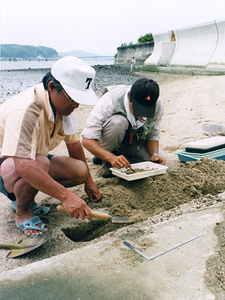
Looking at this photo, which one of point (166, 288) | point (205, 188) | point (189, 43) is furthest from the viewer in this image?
point (189, 43)

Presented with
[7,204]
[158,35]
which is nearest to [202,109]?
[7,204]

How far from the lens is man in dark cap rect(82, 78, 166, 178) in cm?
287

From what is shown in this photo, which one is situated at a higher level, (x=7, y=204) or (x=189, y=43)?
(x=189, y=43)

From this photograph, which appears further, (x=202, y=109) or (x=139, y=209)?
(x=202, y=109)

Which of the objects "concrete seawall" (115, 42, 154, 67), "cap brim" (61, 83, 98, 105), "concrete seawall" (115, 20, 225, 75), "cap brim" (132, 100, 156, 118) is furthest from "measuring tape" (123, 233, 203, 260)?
"concrete seawall" (115, 42, 154, 67)

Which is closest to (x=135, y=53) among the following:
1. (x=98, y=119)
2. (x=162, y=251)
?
(x=98, y=119)

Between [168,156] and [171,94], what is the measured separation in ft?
17.5

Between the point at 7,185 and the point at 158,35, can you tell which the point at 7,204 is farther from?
the point at 158,35

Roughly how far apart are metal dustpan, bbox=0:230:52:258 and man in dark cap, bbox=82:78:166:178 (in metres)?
1.00

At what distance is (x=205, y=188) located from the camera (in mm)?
2924

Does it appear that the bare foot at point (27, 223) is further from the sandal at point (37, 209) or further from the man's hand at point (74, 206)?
the man's hand at point (74, 206)

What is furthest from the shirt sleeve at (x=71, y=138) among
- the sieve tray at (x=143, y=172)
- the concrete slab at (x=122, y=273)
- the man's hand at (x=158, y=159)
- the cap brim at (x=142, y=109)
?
the man's hand at (x=158, y=159)

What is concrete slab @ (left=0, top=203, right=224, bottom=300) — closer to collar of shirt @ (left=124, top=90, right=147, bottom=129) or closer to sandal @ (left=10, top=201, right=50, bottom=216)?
sandal @ (left=10, top=201, right=50, bottom=216)

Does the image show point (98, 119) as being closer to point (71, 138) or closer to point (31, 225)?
point (71, 138)
